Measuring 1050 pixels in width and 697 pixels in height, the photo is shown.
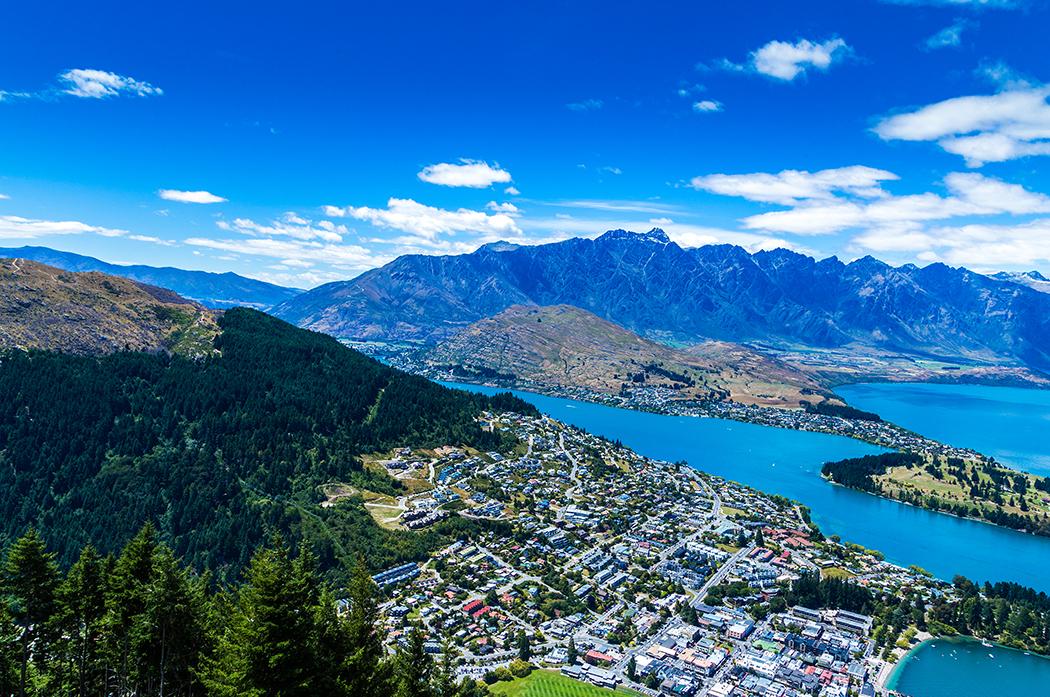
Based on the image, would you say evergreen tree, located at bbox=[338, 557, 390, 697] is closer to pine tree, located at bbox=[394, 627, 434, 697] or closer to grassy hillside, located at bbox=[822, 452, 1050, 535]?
pine tree, located at bbox=[394, 627, 434, 697]

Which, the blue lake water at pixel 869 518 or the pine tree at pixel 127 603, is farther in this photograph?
the blue lake water at pixel 869 518

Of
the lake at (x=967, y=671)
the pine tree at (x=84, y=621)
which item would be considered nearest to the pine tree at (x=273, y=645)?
the pine tree at (x=84, y=621)

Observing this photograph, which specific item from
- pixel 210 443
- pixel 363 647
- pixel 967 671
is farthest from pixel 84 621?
pixel 210 443

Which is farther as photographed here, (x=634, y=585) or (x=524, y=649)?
(x=634, y=585)

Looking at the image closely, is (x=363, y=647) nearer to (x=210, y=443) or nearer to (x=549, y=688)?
(x=549, y=688)

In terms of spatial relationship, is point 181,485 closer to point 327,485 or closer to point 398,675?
point 327,485

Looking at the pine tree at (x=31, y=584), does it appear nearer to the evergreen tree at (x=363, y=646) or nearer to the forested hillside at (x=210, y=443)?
the evergreen tree at (x=363, y=646)
